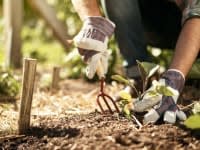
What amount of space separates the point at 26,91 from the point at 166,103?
47 centimetres

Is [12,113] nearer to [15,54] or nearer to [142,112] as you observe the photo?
[142,112]

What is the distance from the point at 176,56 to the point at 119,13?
1.72ft

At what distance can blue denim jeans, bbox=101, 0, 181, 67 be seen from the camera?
226 cm

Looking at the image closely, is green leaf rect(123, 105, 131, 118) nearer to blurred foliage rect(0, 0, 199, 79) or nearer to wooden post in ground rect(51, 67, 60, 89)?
blurred foliage rect(0, 0, 199, 79)

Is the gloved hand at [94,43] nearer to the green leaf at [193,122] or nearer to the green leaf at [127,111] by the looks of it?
the green leaf at [127,111]

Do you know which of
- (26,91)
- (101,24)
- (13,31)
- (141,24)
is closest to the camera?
(26,91)

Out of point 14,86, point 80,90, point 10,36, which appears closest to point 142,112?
point 14,86

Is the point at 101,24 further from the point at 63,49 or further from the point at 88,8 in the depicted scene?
the point at 63,49

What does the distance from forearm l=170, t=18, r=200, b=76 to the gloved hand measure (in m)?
0.28

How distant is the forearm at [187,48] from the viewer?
179 centimetres

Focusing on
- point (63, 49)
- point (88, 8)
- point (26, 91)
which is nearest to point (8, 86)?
point (88, 8)

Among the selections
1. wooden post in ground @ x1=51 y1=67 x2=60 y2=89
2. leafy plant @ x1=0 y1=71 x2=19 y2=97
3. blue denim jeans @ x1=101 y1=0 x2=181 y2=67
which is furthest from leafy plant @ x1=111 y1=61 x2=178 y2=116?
wooden post in ground @ x1=51 y1=67 x2=60 y2=89

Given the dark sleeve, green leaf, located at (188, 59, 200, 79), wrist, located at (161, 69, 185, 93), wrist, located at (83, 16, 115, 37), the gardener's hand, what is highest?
the dark sleeve

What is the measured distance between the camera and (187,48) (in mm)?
1809
